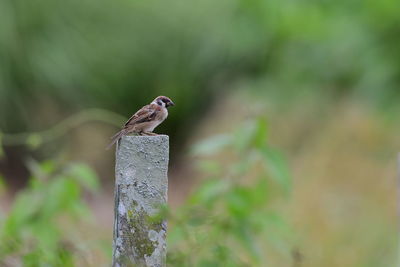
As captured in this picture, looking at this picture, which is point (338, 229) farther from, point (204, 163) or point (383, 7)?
point (383, 7)

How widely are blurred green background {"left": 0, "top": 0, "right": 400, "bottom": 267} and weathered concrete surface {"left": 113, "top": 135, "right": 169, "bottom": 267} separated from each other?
1.37 metres

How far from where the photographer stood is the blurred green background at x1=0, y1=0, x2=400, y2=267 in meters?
5.26

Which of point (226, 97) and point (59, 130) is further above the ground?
point (226, 97)

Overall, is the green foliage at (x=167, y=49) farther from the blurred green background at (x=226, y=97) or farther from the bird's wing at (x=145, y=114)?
the bird's wing at (x=145, y=114)

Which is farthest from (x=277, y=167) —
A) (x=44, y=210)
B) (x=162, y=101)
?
(x=44, y=210)

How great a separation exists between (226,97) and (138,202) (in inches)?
299

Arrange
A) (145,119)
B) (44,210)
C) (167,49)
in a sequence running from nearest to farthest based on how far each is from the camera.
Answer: (145,119)
(44,210)
(167,49)

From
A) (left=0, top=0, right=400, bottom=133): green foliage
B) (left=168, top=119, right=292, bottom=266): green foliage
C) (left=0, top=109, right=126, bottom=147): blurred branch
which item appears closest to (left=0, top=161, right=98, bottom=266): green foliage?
(left=0, top=109, right=126, bottom=147): blurred branch

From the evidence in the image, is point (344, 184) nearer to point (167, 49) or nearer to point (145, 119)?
point (145, 119)

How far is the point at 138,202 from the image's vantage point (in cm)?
203

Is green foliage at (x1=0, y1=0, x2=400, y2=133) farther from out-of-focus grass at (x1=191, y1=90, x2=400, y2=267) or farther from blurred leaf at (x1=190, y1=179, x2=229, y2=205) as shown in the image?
blurred leaf at (x1=190, y1=179, x2=229, y2=205)

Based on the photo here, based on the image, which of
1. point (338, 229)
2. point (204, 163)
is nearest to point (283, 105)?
point (338, 229)

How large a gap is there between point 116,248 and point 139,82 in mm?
8236

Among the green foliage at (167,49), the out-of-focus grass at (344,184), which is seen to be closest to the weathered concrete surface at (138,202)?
the out-of-focus grass at (344,184)
